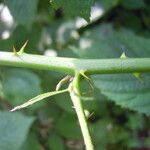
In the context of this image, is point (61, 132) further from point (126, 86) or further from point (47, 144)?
point (126, 86)

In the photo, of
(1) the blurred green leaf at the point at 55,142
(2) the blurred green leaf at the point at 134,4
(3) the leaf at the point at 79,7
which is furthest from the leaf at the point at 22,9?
(2) the blurred green leaf at the point at 134,4

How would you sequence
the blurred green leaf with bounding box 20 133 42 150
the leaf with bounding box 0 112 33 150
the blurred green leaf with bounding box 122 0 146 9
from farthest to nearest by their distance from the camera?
1. the blurred green leaf with bounding box 122 0 146 9
2. the blurred green leaf with bounding box 20 133 42 150
3. the leaf with bounding box 0 112 33 150

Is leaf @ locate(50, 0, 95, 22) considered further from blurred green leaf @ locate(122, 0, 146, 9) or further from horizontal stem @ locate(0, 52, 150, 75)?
blurred green leaf @ locate(122, 0, 146, 9)

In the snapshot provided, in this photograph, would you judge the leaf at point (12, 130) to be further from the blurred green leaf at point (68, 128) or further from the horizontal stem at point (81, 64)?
the blurred green leaf at point (68, 128)

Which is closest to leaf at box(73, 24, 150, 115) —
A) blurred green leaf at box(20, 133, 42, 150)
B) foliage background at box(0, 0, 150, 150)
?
foliage background at box(0, 0, 150, 150)

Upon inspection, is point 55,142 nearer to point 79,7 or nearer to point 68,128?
point 68,128

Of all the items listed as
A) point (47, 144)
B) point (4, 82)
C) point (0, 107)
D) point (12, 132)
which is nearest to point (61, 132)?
point (47, 144)
